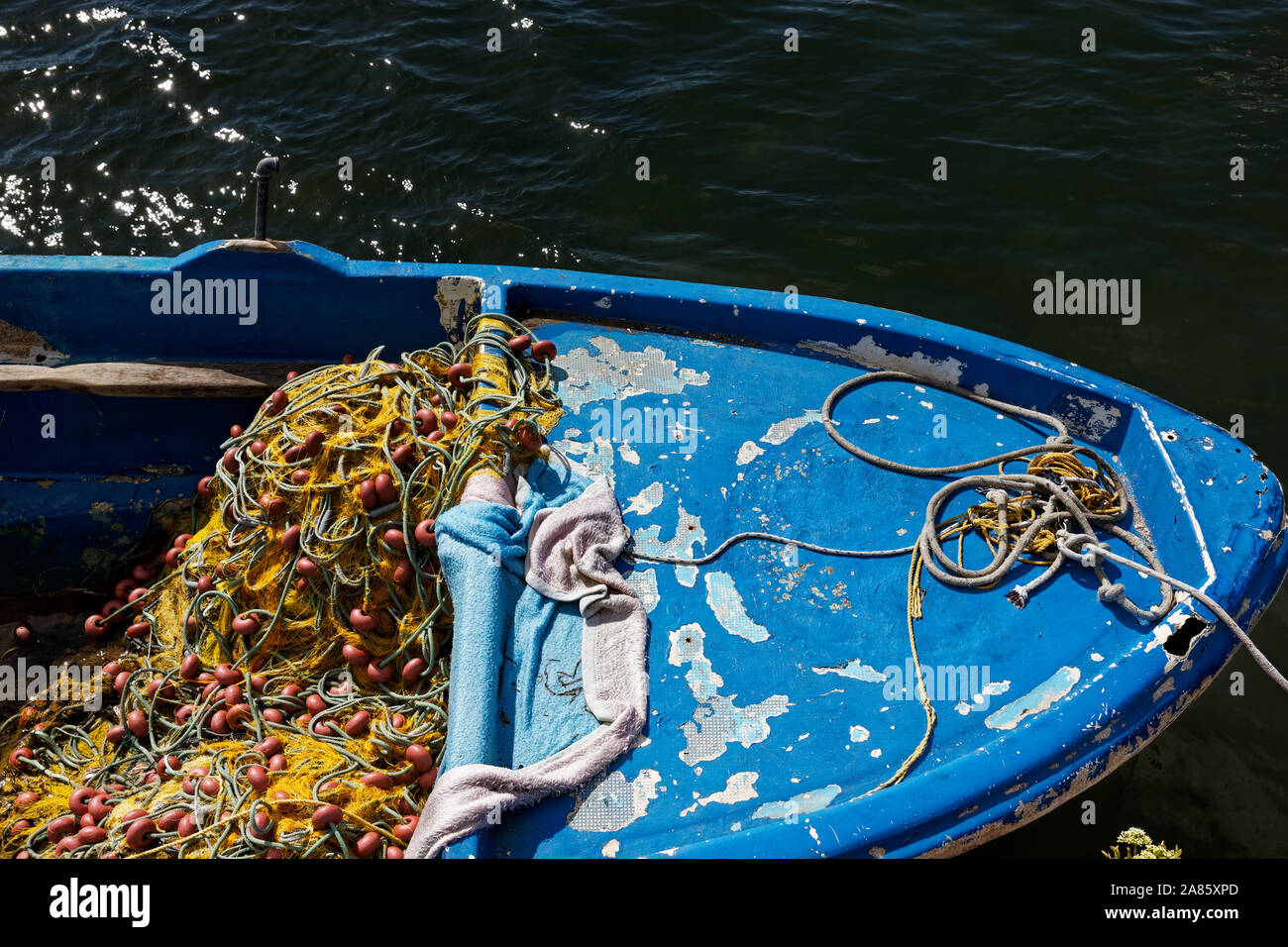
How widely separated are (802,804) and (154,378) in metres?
3.73

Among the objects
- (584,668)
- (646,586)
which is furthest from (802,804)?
(646,586)

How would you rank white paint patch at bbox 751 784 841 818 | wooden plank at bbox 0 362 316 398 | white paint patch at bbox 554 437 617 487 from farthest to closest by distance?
wooden plank at bbox 0 362 316 398, white paint patch at bbox 554 437 617 487, white paint patch at bbox 751 784 841 818

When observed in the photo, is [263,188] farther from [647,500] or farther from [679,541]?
[679,541]

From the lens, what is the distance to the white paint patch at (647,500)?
4.23m

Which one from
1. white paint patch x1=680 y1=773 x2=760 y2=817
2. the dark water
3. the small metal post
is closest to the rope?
white paint patch x1=680 y1=773 x2=760 y2=817

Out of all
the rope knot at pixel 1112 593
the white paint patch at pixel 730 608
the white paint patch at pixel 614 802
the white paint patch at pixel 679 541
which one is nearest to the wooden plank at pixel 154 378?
the white paint patch at pixel 679 541

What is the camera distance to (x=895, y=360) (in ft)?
15.4

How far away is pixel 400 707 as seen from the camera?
3789 mm

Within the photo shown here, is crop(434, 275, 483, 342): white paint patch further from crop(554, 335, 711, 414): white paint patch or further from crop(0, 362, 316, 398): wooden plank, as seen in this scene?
crop(0, 362, 316, 398): wooden plank

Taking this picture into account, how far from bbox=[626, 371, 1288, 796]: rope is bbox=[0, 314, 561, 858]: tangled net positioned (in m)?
0.97

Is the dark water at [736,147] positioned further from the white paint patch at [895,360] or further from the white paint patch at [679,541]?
the white paint patch at [679,541]

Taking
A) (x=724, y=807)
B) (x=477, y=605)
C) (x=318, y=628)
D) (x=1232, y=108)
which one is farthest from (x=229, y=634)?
(x=1232, y=108)

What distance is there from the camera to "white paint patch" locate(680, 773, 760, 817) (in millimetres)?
3342
